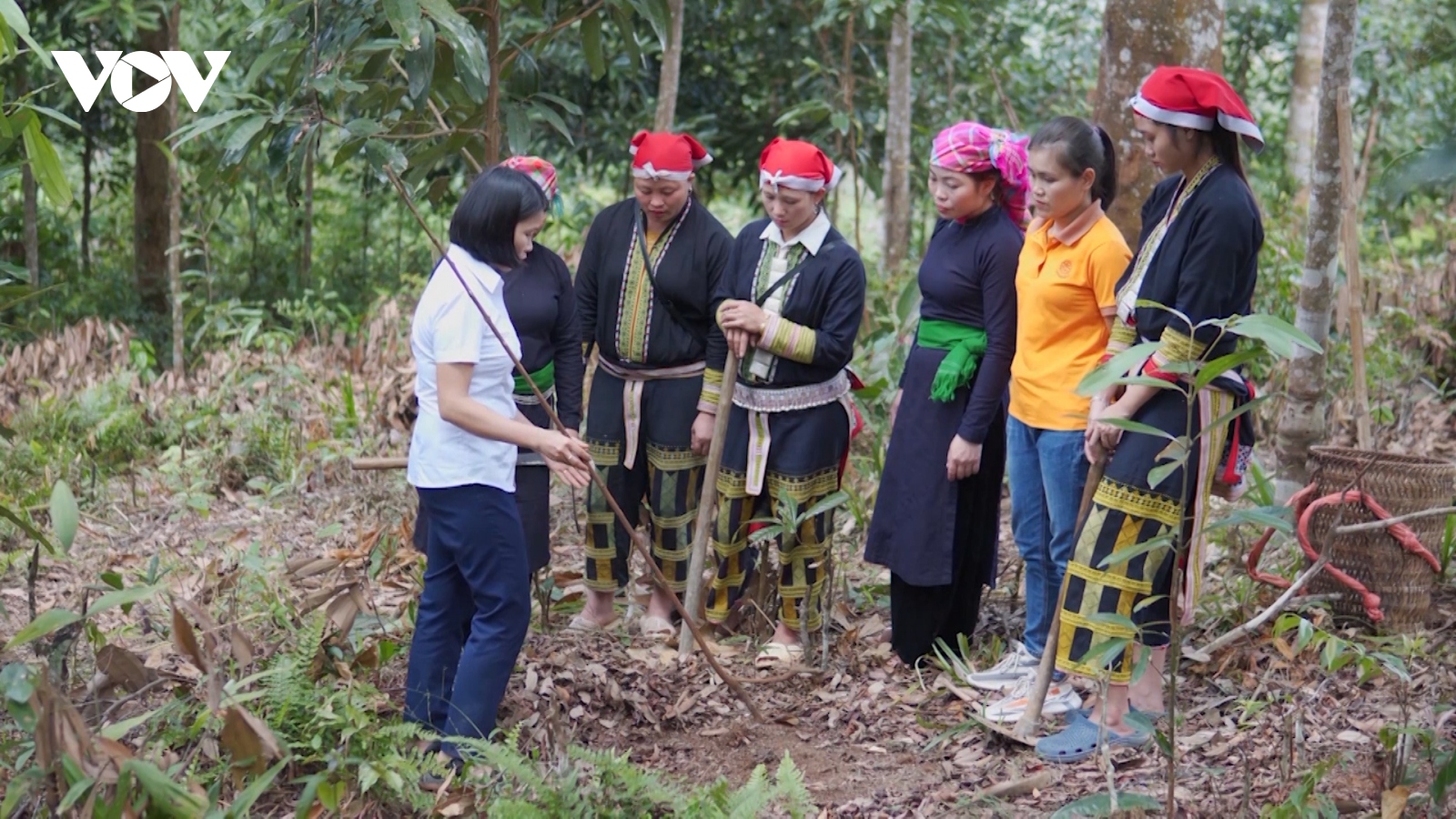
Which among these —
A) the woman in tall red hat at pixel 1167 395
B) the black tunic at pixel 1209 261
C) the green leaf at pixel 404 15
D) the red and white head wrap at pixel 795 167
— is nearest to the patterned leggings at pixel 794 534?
the red and white head wrap at pixel 795 167

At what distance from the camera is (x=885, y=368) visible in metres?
5.70

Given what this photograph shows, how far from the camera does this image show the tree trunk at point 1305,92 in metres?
8.41

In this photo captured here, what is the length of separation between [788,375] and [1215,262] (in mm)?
1392

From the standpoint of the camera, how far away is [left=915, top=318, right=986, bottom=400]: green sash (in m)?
3.90

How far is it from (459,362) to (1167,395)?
5.55 feet

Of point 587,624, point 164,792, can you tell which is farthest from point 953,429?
point 164,792

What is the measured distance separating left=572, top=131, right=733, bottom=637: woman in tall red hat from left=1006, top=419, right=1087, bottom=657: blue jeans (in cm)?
105

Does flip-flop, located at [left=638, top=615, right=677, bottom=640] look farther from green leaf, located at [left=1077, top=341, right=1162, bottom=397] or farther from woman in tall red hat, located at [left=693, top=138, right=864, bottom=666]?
green leaf, located at [left=1077, top=341, right=1162, bottom=397]

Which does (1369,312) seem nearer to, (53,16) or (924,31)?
(924,31)

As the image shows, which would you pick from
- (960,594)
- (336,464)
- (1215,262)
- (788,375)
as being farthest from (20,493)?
(1215,262)

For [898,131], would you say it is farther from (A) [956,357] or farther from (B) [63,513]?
(B) [63,513]

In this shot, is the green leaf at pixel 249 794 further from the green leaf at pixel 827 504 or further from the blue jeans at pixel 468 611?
the green leaf at pixel 827 504

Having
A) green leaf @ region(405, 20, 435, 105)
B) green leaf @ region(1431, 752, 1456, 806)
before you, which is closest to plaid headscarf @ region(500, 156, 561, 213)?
green leaf @ region(405, 20, 435, 105)

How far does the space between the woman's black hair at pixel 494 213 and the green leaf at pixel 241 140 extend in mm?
754
